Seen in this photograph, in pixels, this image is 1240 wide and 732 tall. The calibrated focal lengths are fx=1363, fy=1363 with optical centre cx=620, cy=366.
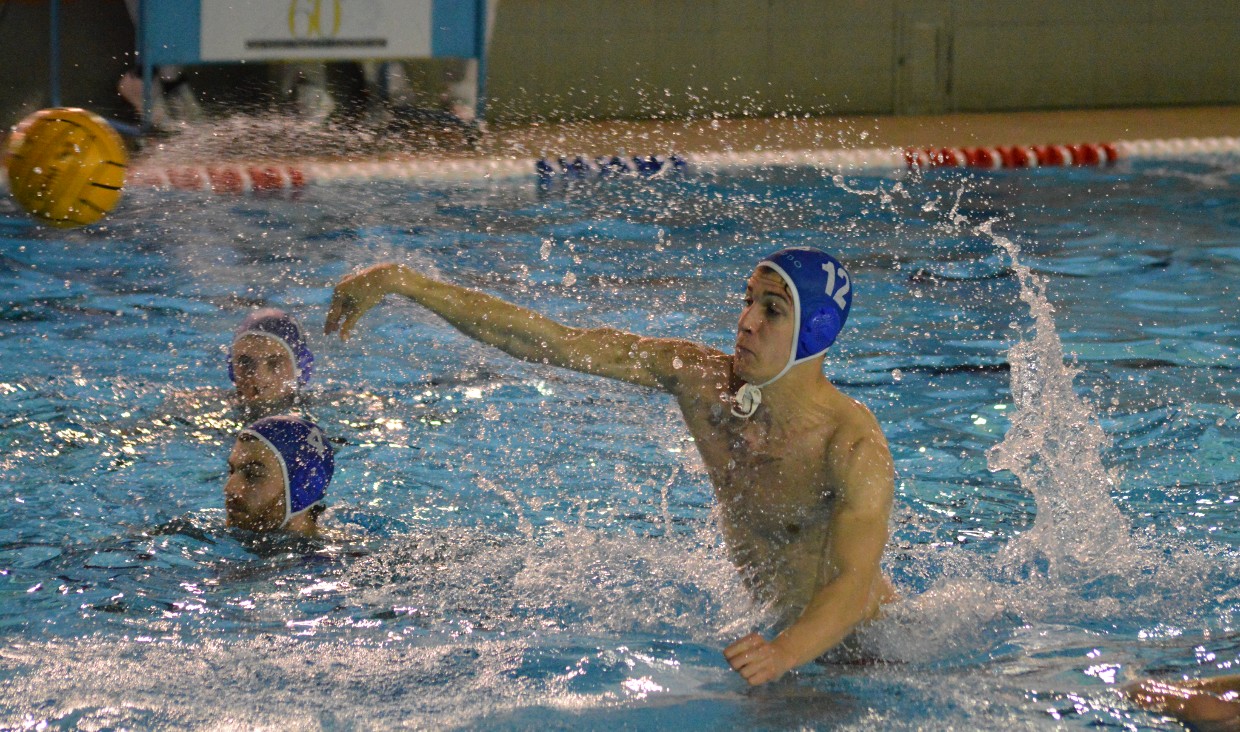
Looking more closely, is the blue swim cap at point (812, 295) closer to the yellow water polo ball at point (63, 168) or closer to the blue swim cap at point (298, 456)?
the blue swim cap at point (298, 456)

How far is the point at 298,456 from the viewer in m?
3.75

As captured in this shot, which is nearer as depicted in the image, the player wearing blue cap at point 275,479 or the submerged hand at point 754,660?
the submerged hand at point 754,660

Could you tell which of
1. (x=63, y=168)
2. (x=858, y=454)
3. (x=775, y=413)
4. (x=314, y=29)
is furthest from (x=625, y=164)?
(x=858, y=454)

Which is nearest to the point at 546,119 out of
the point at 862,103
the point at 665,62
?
the point at 665,62

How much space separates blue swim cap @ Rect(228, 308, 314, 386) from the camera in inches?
176

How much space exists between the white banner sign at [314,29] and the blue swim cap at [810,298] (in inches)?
266

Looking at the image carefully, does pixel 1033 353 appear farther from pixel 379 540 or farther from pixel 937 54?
pixel 937 54

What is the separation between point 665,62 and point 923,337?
5877mm

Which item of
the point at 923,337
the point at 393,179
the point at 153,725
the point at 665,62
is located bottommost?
the point at 153,725

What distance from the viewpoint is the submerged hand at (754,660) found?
94.8 inches

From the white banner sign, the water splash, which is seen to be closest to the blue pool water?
the water splash

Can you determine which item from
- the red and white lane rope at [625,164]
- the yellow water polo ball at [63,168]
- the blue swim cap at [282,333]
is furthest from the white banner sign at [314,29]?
the blue swim cap at [282,333]

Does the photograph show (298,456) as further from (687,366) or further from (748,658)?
(748,658)

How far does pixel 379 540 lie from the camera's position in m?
3.83
